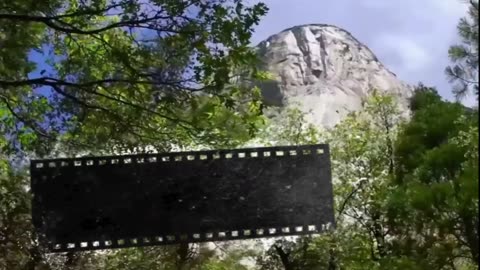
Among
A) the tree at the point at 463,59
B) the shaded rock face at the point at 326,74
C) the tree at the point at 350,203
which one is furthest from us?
the shaded rock face at the point at 326,74

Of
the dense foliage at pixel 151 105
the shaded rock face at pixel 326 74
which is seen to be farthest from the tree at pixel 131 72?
the shaded rock face at pixel 326 74

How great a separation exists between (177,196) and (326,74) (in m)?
4.47

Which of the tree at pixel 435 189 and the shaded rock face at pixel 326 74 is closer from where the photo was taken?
the tree at pixel 435 189

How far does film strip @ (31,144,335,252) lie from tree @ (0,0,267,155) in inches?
15.4

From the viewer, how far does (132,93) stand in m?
3.39

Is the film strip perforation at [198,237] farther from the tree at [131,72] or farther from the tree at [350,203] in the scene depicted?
the tree at [350,203]

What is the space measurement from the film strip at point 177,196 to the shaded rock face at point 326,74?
241 cm

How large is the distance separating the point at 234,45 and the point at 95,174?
32.2 inches

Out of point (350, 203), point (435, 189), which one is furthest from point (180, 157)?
point (350, 203)

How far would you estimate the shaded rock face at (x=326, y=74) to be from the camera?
5.92m

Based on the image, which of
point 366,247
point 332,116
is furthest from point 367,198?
point 332,116

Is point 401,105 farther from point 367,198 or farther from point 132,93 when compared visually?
point 132,93

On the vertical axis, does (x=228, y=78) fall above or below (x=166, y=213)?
above

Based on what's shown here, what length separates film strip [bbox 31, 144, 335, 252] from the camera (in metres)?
2.97
